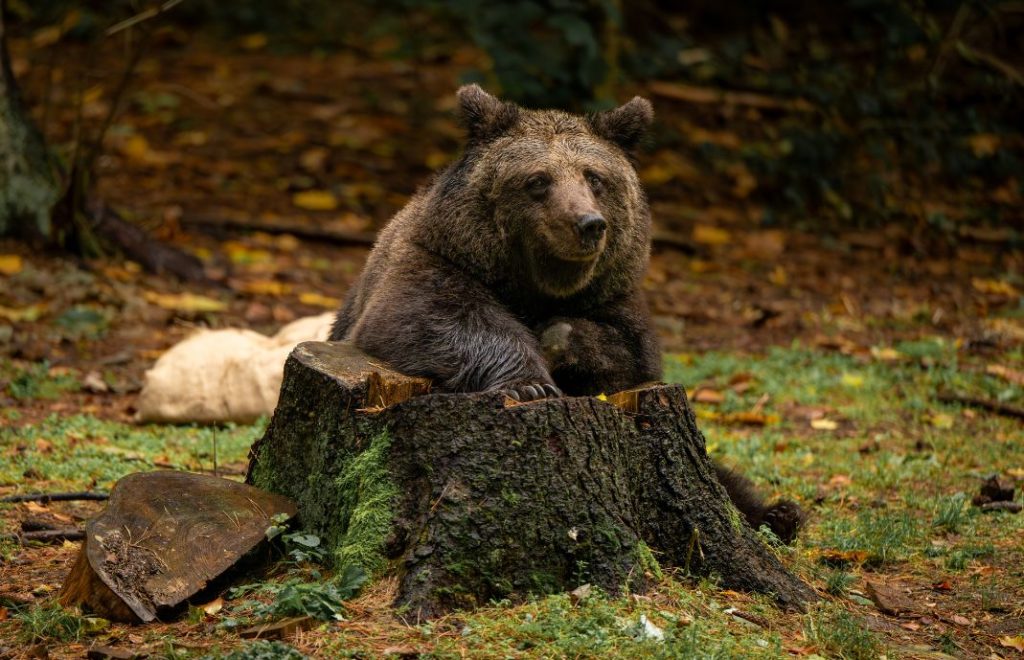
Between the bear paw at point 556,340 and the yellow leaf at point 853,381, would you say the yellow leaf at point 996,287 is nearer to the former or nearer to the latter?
the yellow leaf at point 853,381

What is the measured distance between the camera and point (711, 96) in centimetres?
1711

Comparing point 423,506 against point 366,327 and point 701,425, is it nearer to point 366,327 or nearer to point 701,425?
point 366,327

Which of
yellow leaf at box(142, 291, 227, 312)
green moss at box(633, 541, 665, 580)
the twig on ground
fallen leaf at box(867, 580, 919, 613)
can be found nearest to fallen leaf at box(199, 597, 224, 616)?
green moss at box(633, 541, 665, 580)

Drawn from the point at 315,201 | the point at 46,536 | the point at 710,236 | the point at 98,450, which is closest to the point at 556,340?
the point at 46,536

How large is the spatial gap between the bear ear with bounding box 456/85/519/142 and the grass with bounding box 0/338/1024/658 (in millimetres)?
2317

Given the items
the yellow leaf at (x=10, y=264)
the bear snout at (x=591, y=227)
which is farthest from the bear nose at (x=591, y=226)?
the yellow leaf at (x=10, y=264)

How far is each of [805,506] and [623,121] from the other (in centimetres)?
239

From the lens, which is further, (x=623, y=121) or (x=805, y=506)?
(x=805, y=506)

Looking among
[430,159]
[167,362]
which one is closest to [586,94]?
[430,159]

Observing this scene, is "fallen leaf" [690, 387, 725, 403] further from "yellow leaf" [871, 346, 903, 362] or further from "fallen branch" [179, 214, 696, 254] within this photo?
"fallen branch" [179, 214, 696, 254]

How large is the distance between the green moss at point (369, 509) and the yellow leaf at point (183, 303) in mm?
6220

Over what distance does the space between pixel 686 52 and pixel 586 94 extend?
158 inches

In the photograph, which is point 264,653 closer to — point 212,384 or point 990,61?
point 212,384

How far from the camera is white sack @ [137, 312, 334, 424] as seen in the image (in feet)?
26.3
